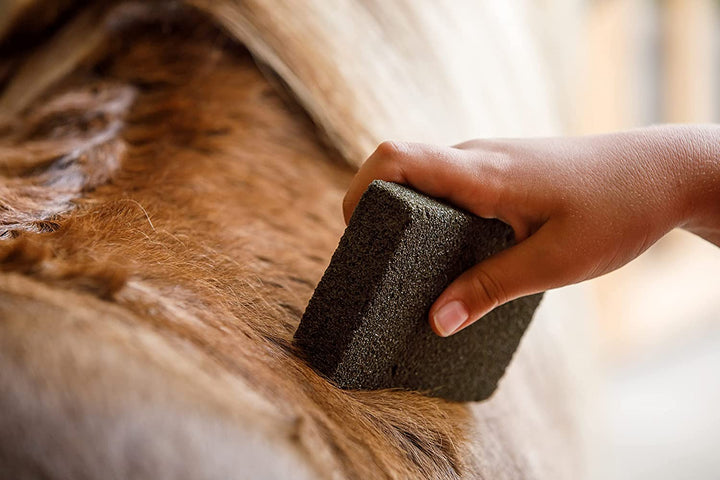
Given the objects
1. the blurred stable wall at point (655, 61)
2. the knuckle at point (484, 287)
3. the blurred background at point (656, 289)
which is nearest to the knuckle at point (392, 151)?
the knuckle at point (484, 287)

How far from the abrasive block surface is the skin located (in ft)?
0.05

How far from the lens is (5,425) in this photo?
0.27 meters

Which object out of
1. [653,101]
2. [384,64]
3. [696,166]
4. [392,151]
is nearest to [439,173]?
[392,151]

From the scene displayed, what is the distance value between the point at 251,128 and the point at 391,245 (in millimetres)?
282

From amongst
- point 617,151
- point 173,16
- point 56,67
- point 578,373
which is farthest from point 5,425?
point 578,373

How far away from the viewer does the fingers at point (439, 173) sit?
19.4 inches

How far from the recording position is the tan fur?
0.92 feet

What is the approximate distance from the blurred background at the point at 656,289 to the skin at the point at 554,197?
0.90 meters

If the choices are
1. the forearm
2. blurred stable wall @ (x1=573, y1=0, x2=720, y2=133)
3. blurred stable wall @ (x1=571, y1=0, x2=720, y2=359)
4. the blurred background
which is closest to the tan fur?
the forearm

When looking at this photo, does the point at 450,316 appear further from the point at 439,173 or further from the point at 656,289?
the point at 656,289

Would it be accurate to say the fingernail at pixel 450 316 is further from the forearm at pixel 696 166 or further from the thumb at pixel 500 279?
the forearm at pixel 696 166

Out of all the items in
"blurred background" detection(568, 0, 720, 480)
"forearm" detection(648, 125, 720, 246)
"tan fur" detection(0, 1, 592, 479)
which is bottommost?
"tan fur" detection(0, 1, 592, 479)

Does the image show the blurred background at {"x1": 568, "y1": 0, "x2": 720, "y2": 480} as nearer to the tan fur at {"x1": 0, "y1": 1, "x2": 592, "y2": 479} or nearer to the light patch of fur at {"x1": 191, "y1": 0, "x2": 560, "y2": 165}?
the light patch of fur at {"x1": 191, "y1": 0, "x2": 560, "y2": 165}

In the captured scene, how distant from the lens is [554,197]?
1.63 ft
